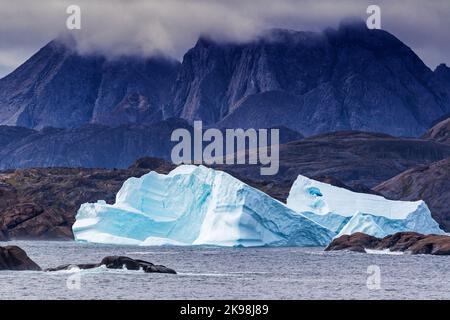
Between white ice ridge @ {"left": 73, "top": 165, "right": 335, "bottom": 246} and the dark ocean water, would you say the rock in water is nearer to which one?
the dark ocean water

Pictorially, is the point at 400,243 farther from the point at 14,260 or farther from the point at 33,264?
the point at 14,260

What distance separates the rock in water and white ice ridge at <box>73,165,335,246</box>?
1249 inches

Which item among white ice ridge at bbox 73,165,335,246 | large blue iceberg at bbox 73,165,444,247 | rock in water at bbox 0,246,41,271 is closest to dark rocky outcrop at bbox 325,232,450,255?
large blue iceberg at bbox 73,165,444,247

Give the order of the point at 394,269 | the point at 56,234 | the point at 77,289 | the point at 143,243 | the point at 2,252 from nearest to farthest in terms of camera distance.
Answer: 1. the point at 77,289
2. the point at 2,252
3. the point at 394,269
4. the point at 143,243
5. the point at 56,234

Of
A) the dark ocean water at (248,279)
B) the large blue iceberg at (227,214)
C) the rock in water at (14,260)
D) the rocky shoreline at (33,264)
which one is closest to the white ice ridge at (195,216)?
the large blue iceberg at (227,214)

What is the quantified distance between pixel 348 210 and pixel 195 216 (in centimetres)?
1798

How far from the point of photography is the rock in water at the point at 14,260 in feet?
242

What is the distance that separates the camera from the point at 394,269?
87.4 m

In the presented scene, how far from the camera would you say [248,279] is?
76.2 m

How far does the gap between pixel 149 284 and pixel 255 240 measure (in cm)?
4364

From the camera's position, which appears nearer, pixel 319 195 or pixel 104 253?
pixel 104 253
